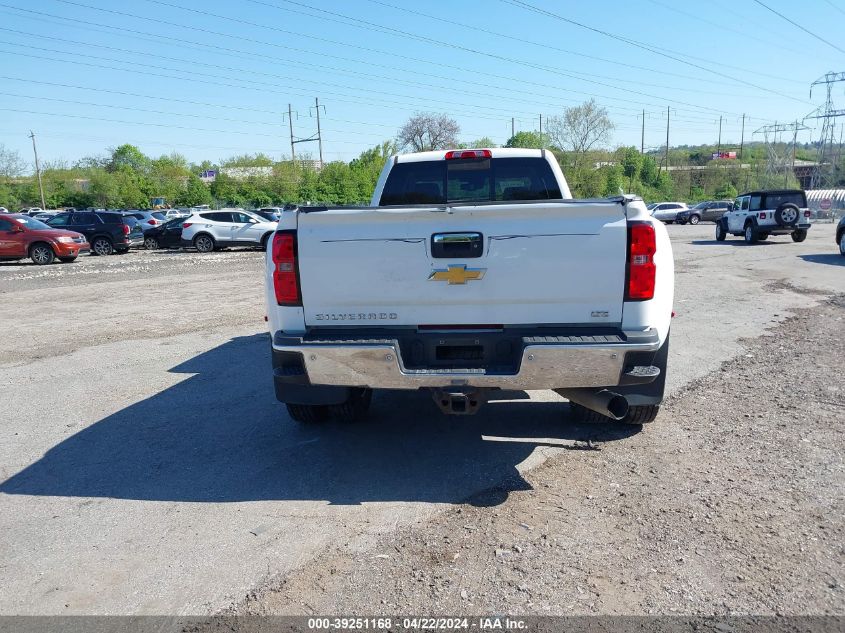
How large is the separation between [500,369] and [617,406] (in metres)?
0.75

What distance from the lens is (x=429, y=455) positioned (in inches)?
182

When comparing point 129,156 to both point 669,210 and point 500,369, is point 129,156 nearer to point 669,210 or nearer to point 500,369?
point 669,210

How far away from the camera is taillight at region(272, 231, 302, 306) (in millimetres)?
3994

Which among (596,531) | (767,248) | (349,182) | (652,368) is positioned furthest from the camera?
(349,182)

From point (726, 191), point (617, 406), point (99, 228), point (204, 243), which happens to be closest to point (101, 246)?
point (99, 228)

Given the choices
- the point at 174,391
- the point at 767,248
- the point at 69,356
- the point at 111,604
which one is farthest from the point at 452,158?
the point at 767,248

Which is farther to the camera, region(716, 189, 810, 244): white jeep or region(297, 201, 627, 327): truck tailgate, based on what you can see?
region(716, 189, 810, 244): white jeep

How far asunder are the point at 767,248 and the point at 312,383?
73.8 feet

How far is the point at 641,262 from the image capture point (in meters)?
3.79

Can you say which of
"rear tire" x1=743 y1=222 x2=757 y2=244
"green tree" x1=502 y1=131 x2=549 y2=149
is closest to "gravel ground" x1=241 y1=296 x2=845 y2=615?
"rear tire" x1=743 y1=222 x2=757 y2=244

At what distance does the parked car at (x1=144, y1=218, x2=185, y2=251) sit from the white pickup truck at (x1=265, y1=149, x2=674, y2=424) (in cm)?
2515

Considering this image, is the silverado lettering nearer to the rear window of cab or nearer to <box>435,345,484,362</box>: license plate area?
<box>435,345,484,362</box>: license plate area

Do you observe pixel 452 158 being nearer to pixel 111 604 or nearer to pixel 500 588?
pixel 500 588

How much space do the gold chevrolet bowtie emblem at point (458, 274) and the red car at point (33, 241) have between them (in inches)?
850
